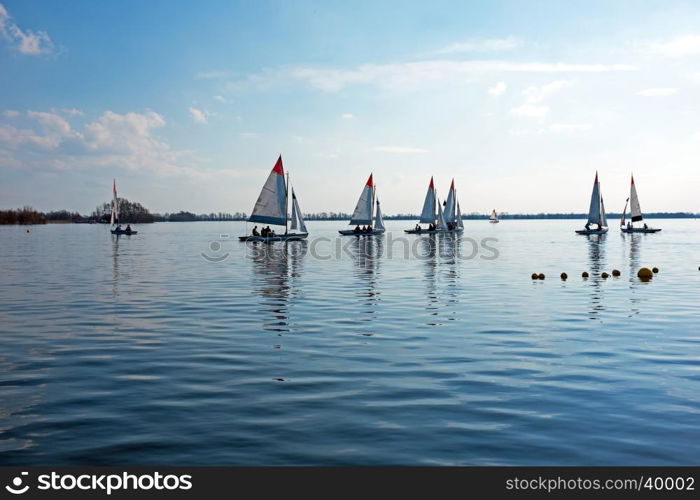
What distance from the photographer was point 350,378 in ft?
55.0

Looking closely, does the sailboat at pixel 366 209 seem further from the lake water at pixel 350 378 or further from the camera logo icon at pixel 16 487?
the camera logo icon at pixel 16 487

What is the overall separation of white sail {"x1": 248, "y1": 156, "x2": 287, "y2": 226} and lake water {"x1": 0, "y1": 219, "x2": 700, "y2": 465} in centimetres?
5856

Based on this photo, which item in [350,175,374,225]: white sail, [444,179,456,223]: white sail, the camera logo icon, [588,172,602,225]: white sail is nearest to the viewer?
the camera logo icon

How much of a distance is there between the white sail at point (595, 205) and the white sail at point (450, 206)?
1145 inches

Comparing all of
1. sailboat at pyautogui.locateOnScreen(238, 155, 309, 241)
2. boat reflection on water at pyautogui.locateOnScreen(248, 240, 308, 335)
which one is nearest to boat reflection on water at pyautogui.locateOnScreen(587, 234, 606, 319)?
boat reflection on water at pyautogui.locateOnScreen(248, 240, 308, 335)

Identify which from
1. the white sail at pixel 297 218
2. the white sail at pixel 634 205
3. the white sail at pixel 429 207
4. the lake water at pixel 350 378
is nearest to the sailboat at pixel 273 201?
the white sail at pixel 297 218

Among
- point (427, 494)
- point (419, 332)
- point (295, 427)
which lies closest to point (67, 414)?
point (295, 427)

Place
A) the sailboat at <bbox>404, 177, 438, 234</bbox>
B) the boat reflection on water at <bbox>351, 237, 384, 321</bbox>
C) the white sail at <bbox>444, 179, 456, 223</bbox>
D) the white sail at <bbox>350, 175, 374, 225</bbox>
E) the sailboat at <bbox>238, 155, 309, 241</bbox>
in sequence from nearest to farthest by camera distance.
Result: the boat reflection on water at <bbox>351, 237, 384, 321</bbox> → the sailboat at <bbox>238, 155, 309, 241</bbox> → the white sail at <bbox>350, 175, 374, 225</bbox> → the sailboat at <bbox>404, 177, 438, 234</bbox> → the white sail at <bbox>444, 179, 456, 223</bbox>

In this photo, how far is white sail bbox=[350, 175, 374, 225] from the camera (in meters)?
121

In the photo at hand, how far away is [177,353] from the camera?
2027 centimetres

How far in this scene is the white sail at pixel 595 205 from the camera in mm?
124688

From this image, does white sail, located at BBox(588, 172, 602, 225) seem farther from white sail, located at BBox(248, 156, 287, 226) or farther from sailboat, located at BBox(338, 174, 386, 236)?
white sail, located at BBox(248, 156, 287, 226)

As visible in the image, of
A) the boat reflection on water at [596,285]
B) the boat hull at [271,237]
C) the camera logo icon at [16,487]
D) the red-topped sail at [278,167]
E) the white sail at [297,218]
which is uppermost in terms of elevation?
the red-topped sail at [278,167]

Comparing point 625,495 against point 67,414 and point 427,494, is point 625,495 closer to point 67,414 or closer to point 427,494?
point 427,494
